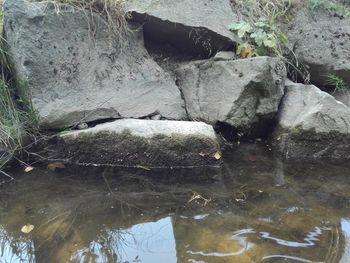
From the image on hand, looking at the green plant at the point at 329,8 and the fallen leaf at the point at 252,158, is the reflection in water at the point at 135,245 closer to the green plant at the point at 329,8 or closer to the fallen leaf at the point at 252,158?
the fallen leaf at the point at 252,158

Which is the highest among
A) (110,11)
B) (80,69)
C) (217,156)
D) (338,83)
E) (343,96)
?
(110,11)

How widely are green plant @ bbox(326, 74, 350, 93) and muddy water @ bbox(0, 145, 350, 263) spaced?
1199 millimetres

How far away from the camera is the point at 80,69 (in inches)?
160

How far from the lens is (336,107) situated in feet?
13.4

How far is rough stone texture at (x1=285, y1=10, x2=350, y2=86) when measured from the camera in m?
4.68

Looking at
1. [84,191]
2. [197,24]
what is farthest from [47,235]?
[197,24]

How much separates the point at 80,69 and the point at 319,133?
2223mm

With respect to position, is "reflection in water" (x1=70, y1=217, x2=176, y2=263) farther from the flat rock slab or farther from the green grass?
the green grass

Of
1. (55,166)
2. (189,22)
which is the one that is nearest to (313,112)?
(189,22)

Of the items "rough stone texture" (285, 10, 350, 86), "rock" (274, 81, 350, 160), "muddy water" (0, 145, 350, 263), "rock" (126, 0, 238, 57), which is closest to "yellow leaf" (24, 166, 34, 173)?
"muddy water" (0, 145, 350, 263)

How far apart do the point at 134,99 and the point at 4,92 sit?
113 cm

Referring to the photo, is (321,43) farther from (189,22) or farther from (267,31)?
(189,22)

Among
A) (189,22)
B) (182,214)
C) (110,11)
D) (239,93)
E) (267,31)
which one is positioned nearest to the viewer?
(182,214)

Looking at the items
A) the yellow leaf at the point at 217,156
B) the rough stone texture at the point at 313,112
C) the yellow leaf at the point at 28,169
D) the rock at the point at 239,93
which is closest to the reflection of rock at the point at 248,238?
the yellow leaf at the point at 217,156
